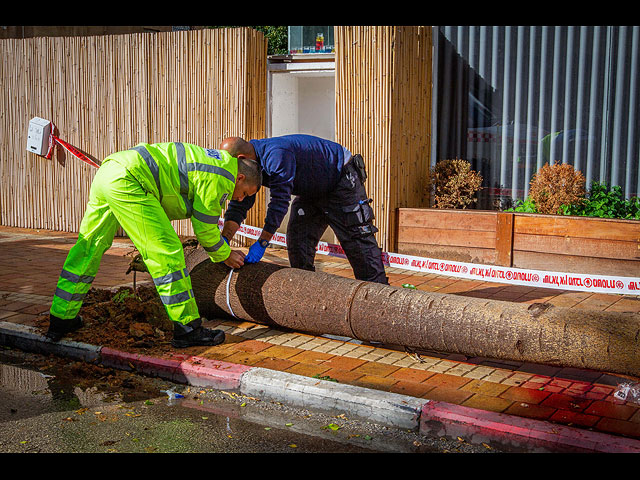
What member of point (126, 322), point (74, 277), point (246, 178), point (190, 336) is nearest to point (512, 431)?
point (190, 336)

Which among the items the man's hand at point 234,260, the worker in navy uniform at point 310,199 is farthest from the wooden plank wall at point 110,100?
the man's hand at point 234,260

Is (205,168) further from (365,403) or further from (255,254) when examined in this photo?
(365,403)

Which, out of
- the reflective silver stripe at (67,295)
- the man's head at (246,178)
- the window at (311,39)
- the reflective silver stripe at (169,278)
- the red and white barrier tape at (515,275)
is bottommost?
the red and white barrier tape at (515,275)

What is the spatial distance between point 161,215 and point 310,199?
162 centimetres

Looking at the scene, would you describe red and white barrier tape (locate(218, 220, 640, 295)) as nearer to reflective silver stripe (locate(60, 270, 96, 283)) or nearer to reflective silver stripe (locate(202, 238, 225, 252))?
reflective silver stripe (locate(202, 238, 225, 252))

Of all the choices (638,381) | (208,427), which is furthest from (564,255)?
(208,427)

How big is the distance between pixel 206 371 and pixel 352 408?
3.66 feet

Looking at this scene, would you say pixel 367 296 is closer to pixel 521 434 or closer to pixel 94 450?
pixel 521 434

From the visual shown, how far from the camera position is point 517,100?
951 cm

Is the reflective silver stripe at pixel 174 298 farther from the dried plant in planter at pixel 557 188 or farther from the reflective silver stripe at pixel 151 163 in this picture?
the dried plant in planter at pixel 557 188

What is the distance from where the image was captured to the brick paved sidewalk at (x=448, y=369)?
13.6ft

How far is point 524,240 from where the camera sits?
26.7 feet

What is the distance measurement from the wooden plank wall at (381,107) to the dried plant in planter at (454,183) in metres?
0.35
